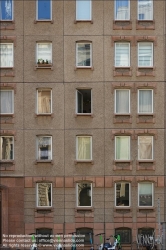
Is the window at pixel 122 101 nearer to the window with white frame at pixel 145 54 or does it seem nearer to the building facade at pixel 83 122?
the building facade at pixel 83 122

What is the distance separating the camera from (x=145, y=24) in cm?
3375

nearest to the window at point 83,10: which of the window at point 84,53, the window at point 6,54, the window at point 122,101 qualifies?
the window at point 84,53

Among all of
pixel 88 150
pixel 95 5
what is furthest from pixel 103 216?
pixel 95 5

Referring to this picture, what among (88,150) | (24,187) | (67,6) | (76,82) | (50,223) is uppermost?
(67,6)

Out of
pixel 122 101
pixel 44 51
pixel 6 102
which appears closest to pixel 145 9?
pixel 122 101

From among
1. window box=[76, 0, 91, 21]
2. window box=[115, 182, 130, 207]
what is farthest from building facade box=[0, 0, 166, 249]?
window box=[76, 0, 91, 21]

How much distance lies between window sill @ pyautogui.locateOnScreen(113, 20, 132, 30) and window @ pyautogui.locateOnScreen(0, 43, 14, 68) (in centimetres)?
741

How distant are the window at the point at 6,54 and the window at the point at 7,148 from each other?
5.17m

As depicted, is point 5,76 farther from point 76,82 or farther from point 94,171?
point 94,171

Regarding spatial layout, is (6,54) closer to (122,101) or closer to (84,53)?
(84,53)

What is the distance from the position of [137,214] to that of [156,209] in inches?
53.0

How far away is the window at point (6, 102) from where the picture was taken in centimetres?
3397

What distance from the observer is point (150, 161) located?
110ft

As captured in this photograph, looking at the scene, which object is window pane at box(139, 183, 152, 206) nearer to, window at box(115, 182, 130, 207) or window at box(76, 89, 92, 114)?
window at box(115, 182, 130, 207)
